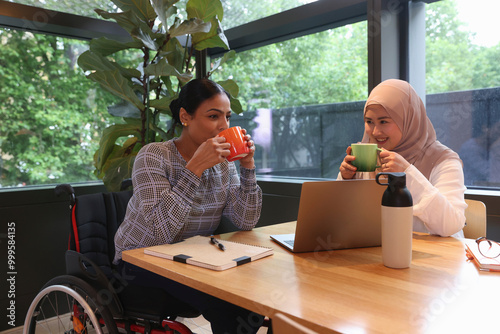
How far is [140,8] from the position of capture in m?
2.27

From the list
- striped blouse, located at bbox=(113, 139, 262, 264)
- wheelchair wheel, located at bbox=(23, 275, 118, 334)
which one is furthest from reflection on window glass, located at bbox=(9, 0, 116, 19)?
wheelchair wheel, located at bbox=(23, 275, 118, 334)

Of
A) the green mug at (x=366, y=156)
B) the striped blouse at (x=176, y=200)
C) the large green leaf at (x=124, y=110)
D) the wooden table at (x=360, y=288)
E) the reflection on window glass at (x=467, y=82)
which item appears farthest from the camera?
the large green leaf at (x=124, y=110)

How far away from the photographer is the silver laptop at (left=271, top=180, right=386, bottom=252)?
108 cm

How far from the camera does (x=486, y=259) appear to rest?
1.02 meters

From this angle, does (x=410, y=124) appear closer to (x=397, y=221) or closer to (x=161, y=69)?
(x=397, y=221)

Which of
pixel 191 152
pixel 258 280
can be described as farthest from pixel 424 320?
pixel 191 152

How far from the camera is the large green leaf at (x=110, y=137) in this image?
235 centimetres

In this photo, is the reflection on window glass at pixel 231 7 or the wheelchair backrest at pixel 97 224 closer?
the wheelchair backrest at pixel 97 224

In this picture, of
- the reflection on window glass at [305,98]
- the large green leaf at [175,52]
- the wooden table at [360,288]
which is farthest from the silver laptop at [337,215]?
the large green leaf at [175,52]

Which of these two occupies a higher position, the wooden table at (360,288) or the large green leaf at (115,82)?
the large green leaf at (115,82)

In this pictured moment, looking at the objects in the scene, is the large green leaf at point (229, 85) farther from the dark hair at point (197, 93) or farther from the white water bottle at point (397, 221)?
the white water bottle at point (397, 221)

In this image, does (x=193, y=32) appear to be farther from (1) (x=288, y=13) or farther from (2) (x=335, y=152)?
(2) (x=335, y=152)

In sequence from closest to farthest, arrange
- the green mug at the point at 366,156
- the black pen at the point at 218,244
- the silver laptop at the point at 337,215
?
the silver laptop at the point at 337,215
the black pen at the point at 218,244
the green mug at the point at 366,156

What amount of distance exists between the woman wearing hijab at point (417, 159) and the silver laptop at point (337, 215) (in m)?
0.23
